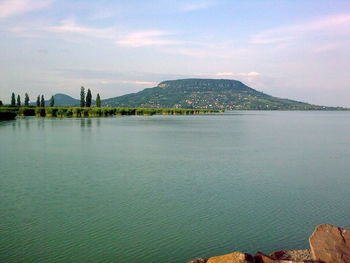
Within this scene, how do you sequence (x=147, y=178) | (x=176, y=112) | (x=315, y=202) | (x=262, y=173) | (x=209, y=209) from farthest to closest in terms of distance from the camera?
(x=176, y=112) < (x=262, y=173) < (x=147, y=178) < (x=315, y=202) < (x=209, y=209)

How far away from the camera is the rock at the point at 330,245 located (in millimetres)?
7410

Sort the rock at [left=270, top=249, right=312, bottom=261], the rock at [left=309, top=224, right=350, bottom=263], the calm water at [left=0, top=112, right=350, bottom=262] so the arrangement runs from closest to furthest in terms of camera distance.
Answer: the rock at [left=309, top=224, right=350, bottom=263] → the rock at [left=270, top=249, right=312, bottom=261] → the calm water at [left=0, top=112, right=350, bottom=262]

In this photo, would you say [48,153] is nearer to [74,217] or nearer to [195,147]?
[195,147]

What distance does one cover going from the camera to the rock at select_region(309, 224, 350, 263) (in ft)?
24.3

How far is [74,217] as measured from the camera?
11.8 m

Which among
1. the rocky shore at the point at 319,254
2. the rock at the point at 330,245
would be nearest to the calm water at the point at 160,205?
the rocky shore at the point at 319,254

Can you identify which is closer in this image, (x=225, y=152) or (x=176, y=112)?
(x=225, y=152)

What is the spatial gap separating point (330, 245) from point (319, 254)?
365 millimetres

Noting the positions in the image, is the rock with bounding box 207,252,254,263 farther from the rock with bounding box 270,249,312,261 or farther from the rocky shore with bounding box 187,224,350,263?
the rock with bounding box 270,249,312,261

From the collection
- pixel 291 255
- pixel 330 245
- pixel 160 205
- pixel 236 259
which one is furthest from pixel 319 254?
pixel 160 205

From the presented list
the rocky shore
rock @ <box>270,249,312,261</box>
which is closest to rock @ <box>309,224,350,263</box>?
the rocky shore

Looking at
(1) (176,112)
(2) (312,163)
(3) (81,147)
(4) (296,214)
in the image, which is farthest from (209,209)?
(1) (176,112)

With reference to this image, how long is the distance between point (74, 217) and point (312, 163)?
59.7 feet

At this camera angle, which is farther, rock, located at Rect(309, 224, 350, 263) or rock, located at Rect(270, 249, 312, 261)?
rock, located at Rect(270, 249, 312, 261)
